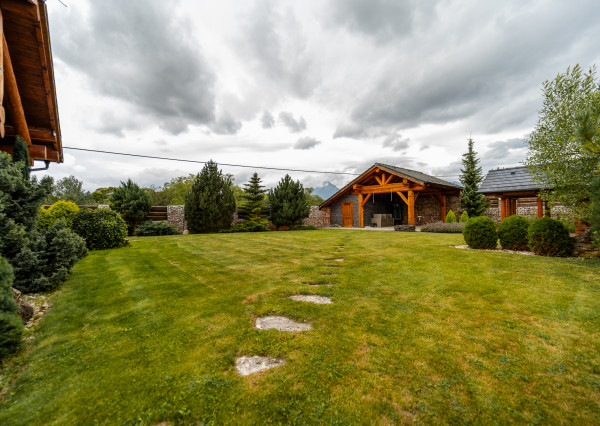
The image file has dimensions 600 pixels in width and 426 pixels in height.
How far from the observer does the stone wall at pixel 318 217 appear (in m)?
19.8

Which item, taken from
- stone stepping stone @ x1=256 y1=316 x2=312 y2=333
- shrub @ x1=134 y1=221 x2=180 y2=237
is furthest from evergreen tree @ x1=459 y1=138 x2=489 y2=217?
shrub @ x1=134 y1=221 x2=180 y2=237

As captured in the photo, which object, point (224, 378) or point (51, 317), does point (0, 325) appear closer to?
point (51, 317)

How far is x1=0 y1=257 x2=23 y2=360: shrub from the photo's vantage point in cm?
204

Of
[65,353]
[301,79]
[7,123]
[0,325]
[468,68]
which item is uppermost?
[301,79]

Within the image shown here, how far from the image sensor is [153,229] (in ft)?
41.6

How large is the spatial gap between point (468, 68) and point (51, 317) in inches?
581

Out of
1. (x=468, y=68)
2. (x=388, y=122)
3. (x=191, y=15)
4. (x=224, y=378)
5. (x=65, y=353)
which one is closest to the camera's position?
(x=224, y=378)

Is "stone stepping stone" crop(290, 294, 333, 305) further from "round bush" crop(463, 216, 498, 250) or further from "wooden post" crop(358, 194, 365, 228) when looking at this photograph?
"wooden post" crop(358, 194, 365, 228)

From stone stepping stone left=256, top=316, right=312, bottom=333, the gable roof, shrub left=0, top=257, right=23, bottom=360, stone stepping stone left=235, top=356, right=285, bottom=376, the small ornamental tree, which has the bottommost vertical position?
stone stepping stone left=235, top=356, right=285, bottom=376

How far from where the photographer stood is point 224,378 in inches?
69.6

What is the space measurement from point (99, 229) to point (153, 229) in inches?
195

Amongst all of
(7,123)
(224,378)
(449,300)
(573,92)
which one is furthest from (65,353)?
(573,92)

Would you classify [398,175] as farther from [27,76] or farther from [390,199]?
[27,76]

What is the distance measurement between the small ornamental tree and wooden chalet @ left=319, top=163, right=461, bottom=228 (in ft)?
42.9
